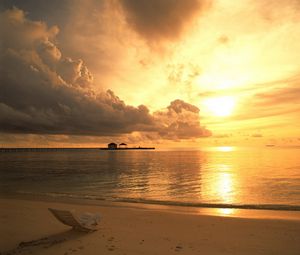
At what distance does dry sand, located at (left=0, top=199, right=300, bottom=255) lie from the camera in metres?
10.2

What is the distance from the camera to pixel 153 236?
39.4 feet

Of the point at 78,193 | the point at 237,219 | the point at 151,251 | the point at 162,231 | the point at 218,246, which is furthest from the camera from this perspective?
the point at 78,193

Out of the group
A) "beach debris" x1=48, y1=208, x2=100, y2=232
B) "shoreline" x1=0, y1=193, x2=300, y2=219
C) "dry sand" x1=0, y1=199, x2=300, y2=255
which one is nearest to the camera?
"dry sand" x1=0, y1=199, x2=300, y2=255

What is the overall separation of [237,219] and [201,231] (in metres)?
4.06

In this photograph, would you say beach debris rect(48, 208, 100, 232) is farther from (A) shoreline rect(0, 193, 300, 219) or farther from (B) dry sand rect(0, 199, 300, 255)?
(A) shoreline rect(0, 193, 300, 219)

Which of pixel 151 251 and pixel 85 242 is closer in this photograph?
pixel 151 251

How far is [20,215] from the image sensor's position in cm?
1670

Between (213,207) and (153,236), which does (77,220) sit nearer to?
(153,236)

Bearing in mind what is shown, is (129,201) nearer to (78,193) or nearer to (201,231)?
(78,193)

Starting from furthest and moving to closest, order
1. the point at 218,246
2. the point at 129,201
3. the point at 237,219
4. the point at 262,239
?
the point at 129,201 < the point at 237,219 < the point at 262,239 < the point at 218,246

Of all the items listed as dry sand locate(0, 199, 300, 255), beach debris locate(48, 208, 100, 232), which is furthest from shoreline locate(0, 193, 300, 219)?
beach debris locate(48, 208, 100, 232)

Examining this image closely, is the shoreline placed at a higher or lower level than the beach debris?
lower

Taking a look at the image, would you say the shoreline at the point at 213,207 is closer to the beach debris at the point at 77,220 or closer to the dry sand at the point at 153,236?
the dry sand at the point at 153,236

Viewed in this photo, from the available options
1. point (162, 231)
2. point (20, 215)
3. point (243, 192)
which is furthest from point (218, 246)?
point (243, 192)
